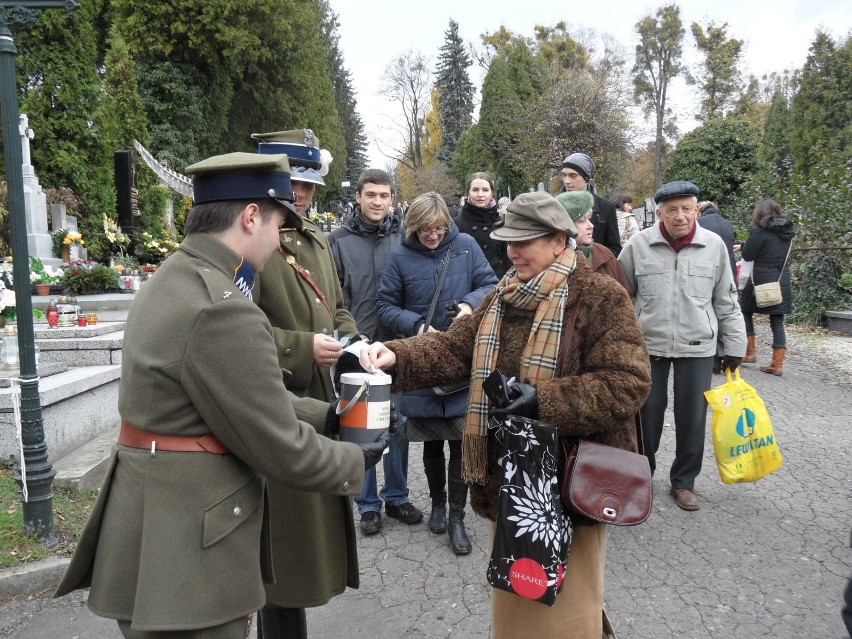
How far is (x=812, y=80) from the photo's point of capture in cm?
2170

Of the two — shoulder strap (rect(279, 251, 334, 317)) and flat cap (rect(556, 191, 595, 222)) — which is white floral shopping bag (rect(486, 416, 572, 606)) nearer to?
shoulder strap (rect(279, 251, 334, 317))

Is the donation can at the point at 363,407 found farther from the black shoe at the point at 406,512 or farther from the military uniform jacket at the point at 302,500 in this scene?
the black shoe at the point at 406,512

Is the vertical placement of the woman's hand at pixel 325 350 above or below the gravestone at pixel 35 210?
below

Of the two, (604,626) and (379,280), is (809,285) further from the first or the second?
(604,626)

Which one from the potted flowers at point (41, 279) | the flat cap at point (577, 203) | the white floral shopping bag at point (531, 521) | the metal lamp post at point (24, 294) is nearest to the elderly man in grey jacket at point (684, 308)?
the flat cap at point (577, 203)

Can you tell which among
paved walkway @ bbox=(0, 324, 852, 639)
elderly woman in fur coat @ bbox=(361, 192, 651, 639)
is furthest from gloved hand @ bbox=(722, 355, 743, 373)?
elderly woman in fur coat @ bbox=(361, 192, 651, 639)

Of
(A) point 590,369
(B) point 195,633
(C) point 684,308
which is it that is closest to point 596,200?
(C) point 684,308

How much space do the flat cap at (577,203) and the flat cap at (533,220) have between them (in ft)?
5.31

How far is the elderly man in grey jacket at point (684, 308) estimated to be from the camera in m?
4.30

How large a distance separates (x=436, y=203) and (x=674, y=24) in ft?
135

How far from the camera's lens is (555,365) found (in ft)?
7.29

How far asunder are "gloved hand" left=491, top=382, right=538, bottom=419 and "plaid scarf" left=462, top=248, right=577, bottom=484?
0.11 meters

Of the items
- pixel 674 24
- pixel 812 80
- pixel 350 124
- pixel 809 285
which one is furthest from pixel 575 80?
pixel 350 124

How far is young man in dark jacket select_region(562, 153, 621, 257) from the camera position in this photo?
5277mm
